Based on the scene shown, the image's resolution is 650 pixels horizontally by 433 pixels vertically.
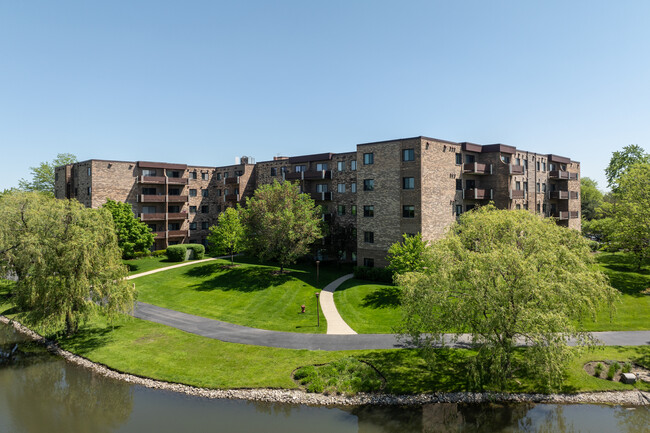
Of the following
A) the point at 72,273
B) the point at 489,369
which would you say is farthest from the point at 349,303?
the point at 72,273

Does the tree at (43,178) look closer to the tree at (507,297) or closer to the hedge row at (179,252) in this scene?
the hedge row at (179,252)

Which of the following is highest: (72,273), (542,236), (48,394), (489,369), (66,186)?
(66,186)

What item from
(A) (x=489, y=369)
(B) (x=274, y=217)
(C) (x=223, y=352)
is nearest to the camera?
(A) (x=489, y=369)

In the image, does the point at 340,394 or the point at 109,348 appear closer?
the point at 340,394

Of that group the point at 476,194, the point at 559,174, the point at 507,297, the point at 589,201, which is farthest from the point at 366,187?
the point at 589,201

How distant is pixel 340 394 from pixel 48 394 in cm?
1749

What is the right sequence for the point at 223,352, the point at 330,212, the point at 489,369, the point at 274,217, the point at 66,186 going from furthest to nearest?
1. the point at 66,186
2. the point at 330,212
3. the point at 274,217
4. the point at 223,352
5. the point at 489,369

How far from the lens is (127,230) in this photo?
4944cm

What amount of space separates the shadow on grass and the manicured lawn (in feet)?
48.7

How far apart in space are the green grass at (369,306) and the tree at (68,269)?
17938mm

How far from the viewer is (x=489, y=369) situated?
20.7m

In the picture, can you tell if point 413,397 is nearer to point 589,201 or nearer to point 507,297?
point 507,297

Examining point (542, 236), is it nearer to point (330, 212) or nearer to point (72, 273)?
point (72, 273)

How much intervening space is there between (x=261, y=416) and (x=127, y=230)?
38.8m
